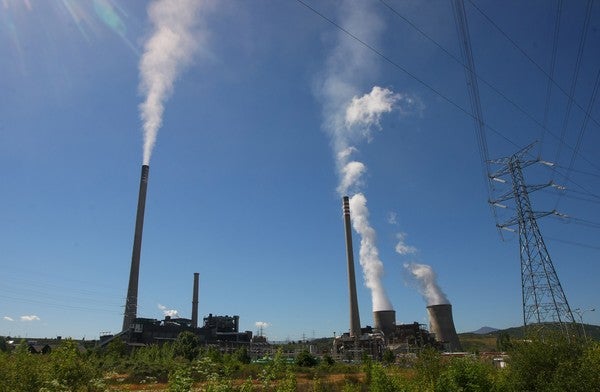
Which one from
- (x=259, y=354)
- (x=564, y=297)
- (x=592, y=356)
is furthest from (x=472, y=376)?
(x=259, y=354)

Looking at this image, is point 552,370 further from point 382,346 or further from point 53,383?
point 382,346

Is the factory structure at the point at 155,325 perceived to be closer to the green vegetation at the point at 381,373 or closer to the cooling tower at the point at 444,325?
the cooling tower at the point at 444,325

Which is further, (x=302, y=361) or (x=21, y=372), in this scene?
(x=302, y=361)

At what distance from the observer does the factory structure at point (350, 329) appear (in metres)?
69.4

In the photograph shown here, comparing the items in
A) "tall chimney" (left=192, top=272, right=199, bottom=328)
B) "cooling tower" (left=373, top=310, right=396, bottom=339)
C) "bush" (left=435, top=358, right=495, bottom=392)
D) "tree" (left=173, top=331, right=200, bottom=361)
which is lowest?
"bush" (left=435, top=358, right=495, bottom=392)

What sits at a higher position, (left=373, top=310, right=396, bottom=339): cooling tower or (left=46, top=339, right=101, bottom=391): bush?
(left=373, top=310, right=396, bottom=339): cooling tower

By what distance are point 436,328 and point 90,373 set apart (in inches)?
2754

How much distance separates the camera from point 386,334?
81062 mm

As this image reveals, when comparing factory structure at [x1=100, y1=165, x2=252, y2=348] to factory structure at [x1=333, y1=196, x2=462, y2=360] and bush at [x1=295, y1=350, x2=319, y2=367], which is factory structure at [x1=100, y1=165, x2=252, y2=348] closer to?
factory structure at [x1=333, y1=196, x2=462, y2=360]

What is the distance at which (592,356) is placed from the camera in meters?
16.6

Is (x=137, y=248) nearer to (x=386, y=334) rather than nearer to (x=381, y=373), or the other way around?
(x=386, y=334)

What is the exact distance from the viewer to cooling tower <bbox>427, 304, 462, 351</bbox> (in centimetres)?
7150

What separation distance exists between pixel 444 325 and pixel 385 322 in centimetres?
1328

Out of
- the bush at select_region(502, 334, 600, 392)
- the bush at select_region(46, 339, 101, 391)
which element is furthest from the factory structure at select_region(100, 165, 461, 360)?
the bush at select_region(46, 339, 101, 391)
